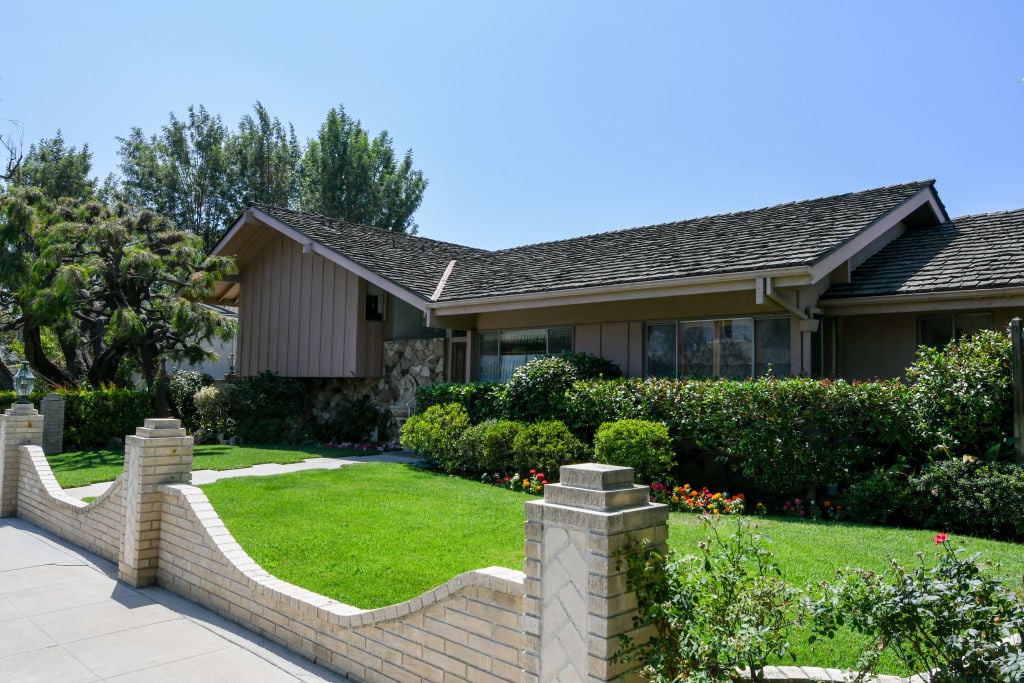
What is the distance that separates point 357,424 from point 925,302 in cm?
1169

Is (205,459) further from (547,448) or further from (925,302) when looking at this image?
(925,302)

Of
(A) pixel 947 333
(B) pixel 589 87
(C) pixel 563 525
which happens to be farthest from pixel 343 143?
(C) pixel 563 525

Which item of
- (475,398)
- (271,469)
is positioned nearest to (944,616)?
(475,398)

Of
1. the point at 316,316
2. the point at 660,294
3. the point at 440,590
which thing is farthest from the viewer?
the point at 316,316

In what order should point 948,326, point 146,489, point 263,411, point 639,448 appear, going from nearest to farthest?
point 146,489
point 639,448
point 948,326
point 263,411

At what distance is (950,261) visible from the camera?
10906 mm

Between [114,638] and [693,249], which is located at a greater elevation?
[693,249]

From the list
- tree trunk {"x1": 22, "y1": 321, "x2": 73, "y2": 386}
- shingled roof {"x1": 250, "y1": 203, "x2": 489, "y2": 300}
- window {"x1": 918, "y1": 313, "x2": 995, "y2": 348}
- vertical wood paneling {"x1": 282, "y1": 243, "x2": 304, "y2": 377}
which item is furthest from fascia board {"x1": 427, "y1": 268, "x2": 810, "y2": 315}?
tree trunk {"x1": 22, "y1": 321, "x2": 73, "y2": 386}

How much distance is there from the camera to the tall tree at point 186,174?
32.9m

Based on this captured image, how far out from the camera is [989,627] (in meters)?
2.64

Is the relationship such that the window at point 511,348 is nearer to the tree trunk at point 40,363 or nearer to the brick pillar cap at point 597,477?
the tree trunk at point 40,363

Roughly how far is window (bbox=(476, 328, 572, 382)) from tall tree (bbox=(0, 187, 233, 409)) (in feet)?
19.8

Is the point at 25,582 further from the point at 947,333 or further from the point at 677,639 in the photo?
the point at 947,333

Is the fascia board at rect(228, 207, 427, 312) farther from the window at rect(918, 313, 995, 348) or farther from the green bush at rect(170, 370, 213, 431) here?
the window at rect(918, 313, 995, 348)
